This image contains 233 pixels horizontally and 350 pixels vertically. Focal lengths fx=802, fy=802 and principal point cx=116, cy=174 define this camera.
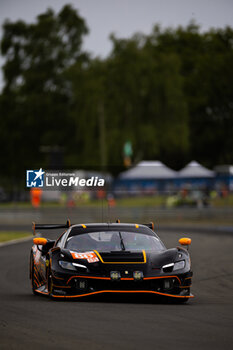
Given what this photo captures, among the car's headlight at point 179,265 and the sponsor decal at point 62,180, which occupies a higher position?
the sponsor decal at point 62,180

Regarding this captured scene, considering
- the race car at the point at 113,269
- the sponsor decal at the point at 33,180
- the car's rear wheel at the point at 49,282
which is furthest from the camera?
the sponsor decal at the point at 33,180

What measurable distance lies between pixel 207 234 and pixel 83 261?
20.1 metres

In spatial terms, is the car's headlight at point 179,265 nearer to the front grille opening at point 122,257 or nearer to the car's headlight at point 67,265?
the front grille opening at point 122,257

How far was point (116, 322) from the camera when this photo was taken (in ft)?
26.3

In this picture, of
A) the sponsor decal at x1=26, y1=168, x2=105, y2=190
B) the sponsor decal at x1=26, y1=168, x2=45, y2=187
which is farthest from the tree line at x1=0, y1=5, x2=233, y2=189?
the sponsor decal at x1=26, y1=168, x2=45, y2=187

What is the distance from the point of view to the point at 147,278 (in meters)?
9.74

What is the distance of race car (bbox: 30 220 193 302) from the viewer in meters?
9.73

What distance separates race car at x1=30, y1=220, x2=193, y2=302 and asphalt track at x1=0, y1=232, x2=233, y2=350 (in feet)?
0.57

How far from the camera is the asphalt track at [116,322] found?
6.85m

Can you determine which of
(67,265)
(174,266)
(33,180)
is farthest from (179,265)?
(33,180)

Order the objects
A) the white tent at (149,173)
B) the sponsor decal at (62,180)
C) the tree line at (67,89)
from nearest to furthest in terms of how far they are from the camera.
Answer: the sponsor decal at (62,180) → the white tent at (149,173) → the tree line at (67,89)

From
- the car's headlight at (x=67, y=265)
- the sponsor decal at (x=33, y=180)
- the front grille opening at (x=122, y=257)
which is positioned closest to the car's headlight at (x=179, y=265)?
the front grille opening at (x=122, y=257)

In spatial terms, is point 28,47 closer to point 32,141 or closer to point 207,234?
point 32,141

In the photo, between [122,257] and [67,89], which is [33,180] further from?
[67,89]
